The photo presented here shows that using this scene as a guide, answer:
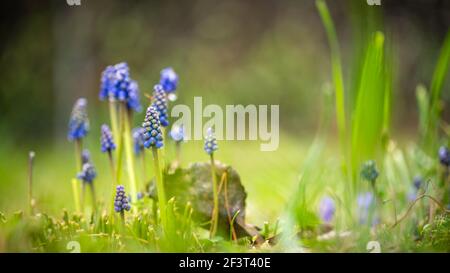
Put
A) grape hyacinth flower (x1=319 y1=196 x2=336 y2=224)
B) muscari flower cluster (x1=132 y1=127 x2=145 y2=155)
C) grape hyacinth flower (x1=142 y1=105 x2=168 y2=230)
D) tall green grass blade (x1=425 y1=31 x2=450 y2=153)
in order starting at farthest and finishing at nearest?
grape hyacinth flower (x1=319 y1=196 x2=336 y2=224) → tall green grass blade (x1=425 y1=31 x2=450 y2=153) → muscari flower cluster (x1=132 y1=127 x2=145 y2=155) → grape hyacinth flower (x1=142 y1=105 x2=168 y2=230)

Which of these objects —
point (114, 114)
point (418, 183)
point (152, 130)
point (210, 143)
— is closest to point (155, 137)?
point (152, 130)

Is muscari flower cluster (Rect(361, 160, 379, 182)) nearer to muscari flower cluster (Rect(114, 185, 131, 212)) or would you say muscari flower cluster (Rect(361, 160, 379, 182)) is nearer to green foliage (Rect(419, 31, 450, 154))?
green foliage (Rect(419, 31, 450, 154))

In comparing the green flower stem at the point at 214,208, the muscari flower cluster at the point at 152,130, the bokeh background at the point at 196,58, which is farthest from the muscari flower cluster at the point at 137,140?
the bokeh background at the point at 196,58

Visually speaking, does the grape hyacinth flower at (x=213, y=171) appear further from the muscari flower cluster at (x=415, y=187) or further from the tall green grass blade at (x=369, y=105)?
the muscari flower cluster at (x=415, y=187)

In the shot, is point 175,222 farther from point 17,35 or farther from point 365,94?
point 17,35

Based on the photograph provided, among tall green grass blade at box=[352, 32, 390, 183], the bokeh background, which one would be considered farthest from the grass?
the bokeh background

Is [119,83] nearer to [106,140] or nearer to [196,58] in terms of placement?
[106,140]

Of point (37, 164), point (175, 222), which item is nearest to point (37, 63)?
point (37, 164)
